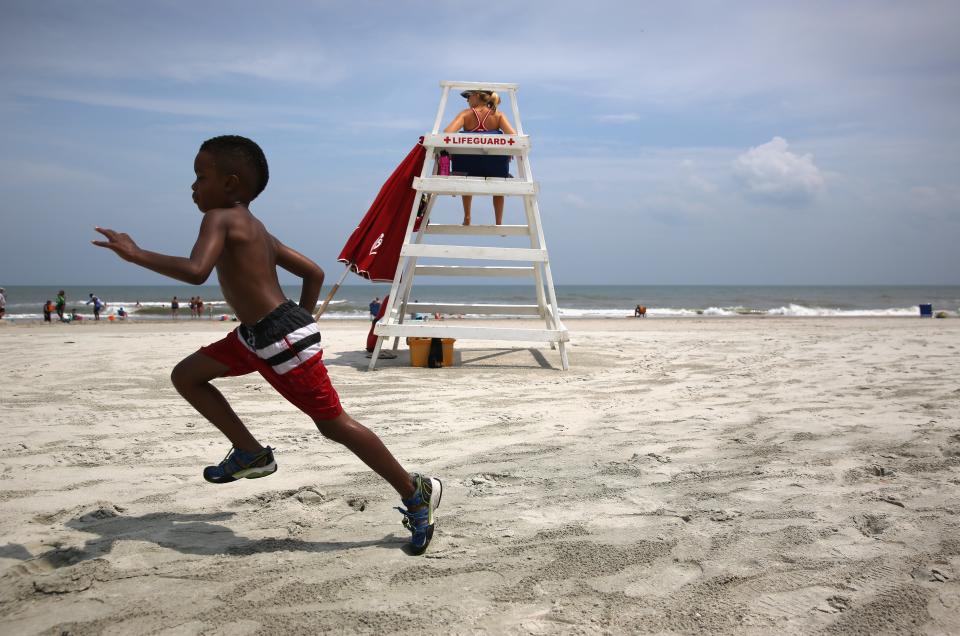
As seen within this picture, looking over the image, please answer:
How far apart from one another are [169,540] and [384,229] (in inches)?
221

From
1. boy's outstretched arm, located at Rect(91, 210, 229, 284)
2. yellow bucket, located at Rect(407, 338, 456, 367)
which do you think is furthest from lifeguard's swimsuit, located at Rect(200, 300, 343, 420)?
yellow bucket, located at Rect(407, 338, 456, 367)

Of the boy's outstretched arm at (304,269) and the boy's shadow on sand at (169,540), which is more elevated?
the boy's outstretched arm at (304,269)

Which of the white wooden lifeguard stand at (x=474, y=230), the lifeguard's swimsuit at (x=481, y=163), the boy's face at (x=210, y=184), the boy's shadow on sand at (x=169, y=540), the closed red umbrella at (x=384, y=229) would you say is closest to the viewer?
the boy's shadow on sand at (x=169, y=540)

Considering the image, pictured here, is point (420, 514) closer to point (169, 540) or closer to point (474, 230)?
point (169, 540)

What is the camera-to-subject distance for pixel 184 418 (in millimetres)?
4992

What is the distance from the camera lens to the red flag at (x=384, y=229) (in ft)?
25.9

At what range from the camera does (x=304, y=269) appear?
9.75 feet

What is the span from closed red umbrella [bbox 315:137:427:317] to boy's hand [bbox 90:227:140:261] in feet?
18.2

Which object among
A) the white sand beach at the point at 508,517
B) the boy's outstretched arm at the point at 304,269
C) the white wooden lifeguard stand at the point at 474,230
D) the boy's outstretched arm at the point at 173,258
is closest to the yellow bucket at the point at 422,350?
the white wooden lifeguard stand at the point at 474,230

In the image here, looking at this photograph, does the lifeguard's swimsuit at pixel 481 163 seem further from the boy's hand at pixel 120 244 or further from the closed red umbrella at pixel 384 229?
the boy's hand at pixel 120 244

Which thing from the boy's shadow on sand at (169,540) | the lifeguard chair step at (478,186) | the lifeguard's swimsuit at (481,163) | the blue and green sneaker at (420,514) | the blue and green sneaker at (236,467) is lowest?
the boy's shadow on sand at (169,540)

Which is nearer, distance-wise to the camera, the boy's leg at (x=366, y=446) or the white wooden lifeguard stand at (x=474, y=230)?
the boy's leg at (x=366, y=446)

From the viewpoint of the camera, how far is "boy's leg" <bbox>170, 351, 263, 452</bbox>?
2.77 metres

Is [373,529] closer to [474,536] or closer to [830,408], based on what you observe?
[474,536]
